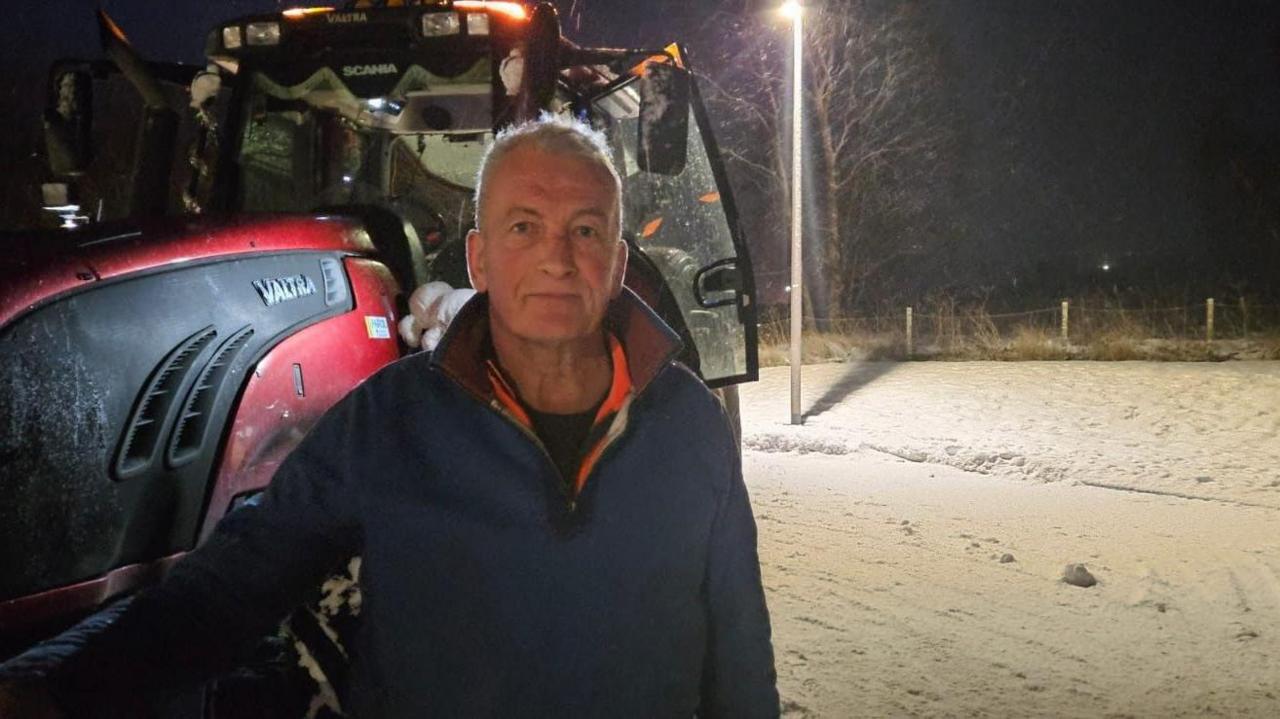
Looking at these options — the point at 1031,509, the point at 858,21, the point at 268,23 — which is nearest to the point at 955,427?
the point at 1031,509

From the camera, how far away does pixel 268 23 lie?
448 cm

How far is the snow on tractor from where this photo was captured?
2439mm

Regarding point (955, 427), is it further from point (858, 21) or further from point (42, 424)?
point (858, 21)

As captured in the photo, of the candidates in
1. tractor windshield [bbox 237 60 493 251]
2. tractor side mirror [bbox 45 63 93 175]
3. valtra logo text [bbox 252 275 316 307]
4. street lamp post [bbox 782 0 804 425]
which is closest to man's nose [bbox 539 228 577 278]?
valtra logo text [bbox 252 275 316 307]

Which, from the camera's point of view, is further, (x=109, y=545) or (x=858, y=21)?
(x=858, y=21)

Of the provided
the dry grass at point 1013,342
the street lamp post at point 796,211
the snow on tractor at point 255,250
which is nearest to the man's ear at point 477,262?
the snow on tractor at point 255,250

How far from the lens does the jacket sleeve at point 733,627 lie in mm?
1780

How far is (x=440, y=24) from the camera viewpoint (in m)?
4.41

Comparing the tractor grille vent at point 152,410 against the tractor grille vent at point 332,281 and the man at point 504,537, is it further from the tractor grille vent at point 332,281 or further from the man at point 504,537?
the man at point 504,537

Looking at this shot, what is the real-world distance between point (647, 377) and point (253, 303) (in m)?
1.85

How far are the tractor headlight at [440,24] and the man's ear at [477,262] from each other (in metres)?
2.88

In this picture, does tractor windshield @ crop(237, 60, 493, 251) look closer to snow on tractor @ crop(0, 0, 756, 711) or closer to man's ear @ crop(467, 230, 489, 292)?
snow on tractor @ crop(0, 0, 756, 711)

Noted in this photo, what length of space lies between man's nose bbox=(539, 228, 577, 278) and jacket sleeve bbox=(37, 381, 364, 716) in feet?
1.32

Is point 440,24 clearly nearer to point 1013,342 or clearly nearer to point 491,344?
point 491,344
